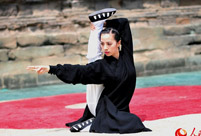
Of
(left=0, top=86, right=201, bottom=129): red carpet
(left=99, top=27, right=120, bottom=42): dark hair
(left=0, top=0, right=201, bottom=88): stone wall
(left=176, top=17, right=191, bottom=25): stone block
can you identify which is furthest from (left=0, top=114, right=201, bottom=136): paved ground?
(left=176, top=17, right=191, bottom=25): stone block

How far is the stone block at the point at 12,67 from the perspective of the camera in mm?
9594

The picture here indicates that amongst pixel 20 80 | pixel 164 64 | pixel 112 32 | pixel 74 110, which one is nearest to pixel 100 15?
pixel 112 32

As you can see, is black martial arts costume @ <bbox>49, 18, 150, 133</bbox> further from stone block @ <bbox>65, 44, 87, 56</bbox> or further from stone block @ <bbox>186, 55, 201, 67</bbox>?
stone block @ <bbox>186, 55, 201, 67</bbox>

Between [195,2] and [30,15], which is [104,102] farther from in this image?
[195,2]

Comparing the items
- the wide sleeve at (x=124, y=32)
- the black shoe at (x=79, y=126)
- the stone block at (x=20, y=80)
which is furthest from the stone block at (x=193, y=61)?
the black shoe at (x=79, y=126)

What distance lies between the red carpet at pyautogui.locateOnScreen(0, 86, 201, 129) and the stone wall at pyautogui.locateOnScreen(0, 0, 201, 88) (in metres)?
1.94

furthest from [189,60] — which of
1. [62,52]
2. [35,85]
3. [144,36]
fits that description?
[35,85]

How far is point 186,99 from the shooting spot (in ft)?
22.1

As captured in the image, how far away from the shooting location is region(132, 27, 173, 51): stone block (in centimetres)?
1039

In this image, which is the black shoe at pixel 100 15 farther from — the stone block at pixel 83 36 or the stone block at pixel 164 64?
the stone block at pixel 164 64

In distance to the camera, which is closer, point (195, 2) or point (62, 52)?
point (62, 52)

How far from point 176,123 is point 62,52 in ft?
18.2

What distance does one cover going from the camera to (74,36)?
10.0 m

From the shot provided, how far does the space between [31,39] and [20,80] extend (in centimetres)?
94
